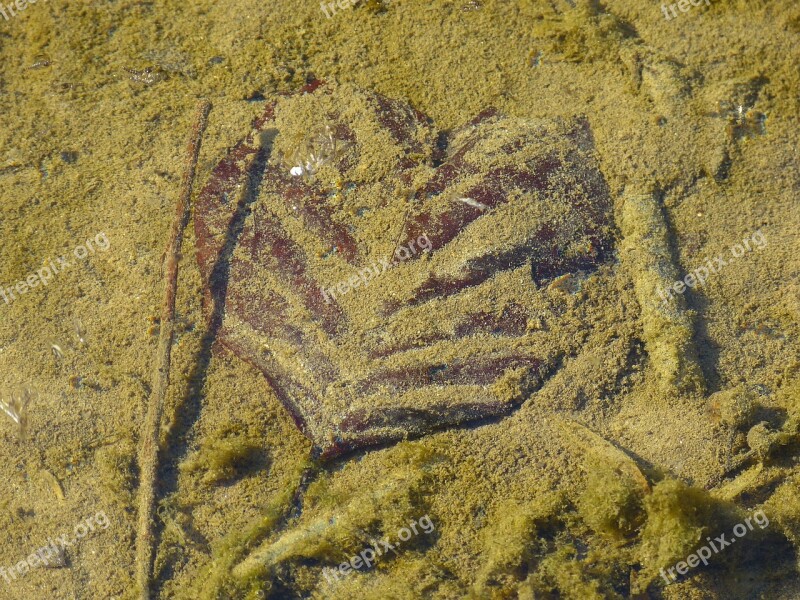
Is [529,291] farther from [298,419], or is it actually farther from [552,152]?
[298,419]

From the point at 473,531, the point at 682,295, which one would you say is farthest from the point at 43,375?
the point at 682,295

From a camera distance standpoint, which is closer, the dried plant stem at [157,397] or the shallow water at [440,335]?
the shallow water at [440,335]

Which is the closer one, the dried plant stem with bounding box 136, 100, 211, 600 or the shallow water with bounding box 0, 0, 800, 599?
the shallow water with bounding box 0, 0, 800, 599

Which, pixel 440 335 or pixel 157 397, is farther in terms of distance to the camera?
pixel 157 397
